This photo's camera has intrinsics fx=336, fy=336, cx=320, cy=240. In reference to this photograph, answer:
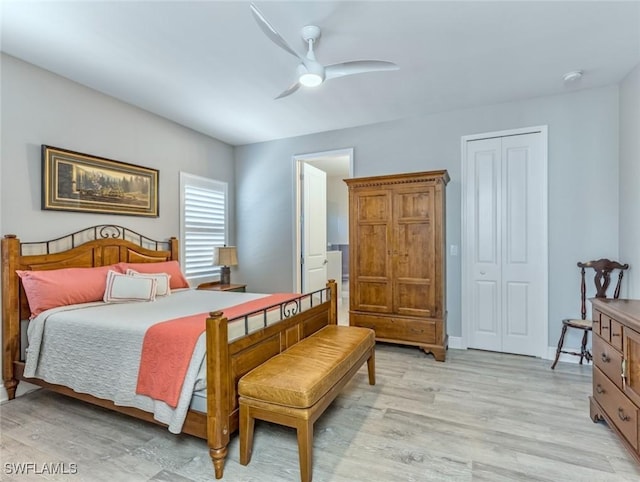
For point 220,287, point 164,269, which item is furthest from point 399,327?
point 164,269

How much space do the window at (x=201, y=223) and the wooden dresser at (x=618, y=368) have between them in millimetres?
4278

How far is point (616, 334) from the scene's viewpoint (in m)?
2.02

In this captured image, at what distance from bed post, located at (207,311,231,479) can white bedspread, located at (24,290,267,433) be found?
A: 14 centimetres

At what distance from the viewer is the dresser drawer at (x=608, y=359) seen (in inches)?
78.4

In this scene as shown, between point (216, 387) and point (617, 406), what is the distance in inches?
92.0

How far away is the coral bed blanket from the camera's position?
189 centimetres

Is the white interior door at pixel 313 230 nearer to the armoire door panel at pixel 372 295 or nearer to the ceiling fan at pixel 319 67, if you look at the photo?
the armoire door panel at pixel 372 295

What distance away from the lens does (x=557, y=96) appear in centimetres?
352

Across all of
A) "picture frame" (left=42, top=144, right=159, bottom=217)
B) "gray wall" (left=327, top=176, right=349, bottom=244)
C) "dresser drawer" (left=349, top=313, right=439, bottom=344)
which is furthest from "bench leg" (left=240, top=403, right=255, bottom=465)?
"gray wall" (left=327, top=176, right=349, bottom=244)

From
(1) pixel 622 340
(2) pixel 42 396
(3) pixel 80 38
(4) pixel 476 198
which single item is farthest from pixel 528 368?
(3) pixel 80 38

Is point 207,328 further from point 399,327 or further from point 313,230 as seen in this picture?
point 313,230

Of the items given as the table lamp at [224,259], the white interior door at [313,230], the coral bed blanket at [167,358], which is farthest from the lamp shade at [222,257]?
the coral bed blanket at [167,358]

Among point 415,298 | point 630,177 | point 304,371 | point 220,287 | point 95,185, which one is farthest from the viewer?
point 220,287

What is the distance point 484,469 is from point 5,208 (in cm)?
387
